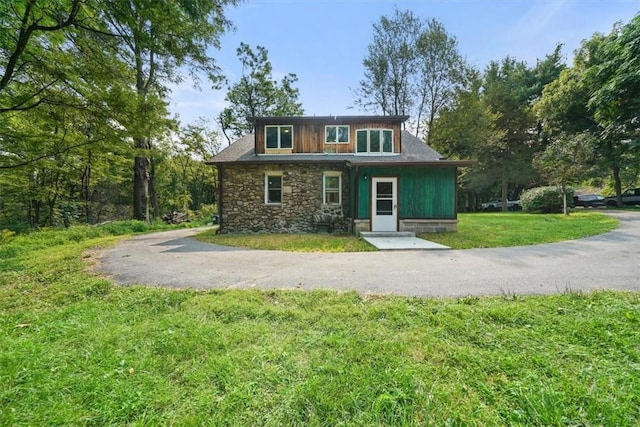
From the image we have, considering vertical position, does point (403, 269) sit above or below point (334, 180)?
below

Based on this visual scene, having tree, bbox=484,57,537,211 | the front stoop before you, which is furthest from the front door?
tree, bbox=484,57,537,211

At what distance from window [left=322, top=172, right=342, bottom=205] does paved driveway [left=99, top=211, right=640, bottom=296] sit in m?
4.81

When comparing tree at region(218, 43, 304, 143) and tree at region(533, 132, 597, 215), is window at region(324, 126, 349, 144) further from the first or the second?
tree at region(218, 43, 304, 143)

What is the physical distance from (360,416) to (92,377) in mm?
2202

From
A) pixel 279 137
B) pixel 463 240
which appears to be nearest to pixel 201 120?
pixel 279 137

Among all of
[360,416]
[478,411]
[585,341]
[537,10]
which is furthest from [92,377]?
[537,10]

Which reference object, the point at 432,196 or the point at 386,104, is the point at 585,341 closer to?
the point at 432,196

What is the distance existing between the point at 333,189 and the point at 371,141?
115 inches

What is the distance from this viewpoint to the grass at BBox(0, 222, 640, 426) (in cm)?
192

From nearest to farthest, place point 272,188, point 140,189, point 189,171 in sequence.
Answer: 1. point 272,188
2. point 140,189
3. point 189,171

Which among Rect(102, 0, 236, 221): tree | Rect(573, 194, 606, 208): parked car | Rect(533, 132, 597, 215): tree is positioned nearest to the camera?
Rect(102, 0, 236, 221): tree

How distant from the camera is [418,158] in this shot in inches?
467

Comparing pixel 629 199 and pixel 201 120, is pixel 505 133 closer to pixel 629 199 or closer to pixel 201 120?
pixel 629 199

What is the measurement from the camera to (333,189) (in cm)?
1184
